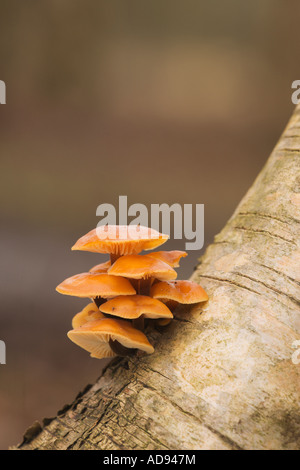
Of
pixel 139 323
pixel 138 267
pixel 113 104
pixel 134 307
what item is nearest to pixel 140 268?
pixel 138 267

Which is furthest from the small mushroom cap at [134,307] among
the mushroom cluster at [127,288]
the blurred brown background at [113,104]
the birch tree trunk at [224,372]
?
the blurred brown background at [113,104]

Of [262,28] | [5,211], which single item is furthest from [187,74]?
[5,211]

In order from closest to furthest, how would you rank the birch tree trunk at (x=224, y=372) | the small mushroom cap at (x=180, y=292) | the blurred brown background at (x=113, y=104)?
the birch tree trunk at (x=224, y=372), the small mushroom cap at (x=180, y=292), the blurred brown background at (x=113, y=104)

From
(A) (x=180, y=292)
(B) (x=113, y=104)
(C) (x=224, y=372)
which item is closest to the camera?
(C) (x=224, y=372)

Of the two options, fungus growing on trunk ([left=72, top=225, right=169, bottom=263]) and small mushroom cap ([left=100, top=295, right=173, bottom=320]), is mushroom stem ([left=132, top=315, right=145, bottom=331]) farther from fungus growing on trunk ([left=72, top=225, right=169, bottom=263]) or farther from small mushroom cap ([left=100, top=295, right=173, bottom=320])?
fungus growing on trunk ([left=72, top=225, right=169, bottom=263])

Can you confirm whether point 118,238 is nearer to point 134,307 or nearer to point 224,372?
point 134,307

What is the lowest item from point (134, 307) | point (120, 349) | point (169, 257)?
point (120, 349)

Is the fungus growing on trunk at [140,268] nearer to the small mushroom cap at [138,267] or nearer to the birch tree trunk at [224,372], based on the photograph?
the small mushroom cap at [138,267]
